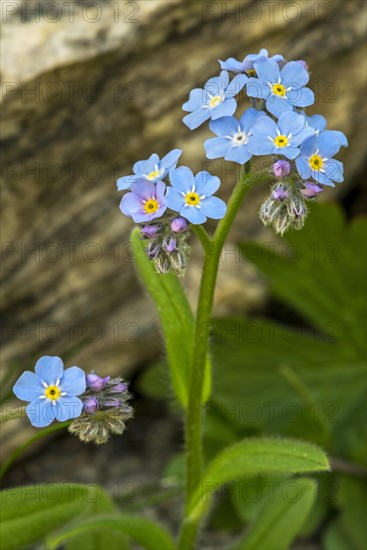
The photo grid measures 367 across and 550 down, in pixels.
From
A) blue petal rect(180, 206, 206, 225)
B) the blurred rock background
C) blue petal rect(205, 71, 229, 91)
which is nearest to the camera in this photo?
blue petal rect(180, 206, 206, 225)

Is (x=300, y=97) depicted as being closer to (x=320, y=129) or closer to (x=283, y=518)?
(x=320, y=129)

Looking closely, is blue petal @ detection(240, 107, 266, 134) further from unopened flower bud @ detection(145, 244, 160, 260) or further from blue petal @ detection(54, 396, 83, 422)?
blue petal @ detection(54, 396, 83, 422)

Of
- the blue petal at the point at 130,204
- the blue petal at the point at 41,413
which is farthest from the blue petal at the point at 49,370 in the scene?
the blue petal at the point at 130,204

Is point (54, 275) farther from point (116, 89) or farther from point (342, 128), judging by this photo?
point (342, 128)

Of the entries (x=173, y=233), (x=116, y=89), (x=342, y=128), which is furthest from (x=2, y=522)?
(x=342, y=128)

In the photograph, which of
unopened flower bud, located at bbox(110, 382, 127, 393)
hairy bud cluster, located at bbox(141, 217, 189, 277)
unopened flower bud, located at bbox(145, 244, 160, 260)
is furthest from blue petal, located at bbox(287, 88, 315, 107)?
unopened flower bud, located at bbox(110, 382, 127, 393)

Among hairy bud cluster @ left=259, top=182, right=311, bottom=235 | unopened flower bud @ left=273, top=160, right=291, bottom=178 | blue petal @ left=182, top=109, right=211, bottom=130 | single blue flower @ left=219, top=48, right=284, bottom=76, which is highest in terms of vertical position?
single blue flower @ left=219, top=48, right=284, bottom=76
